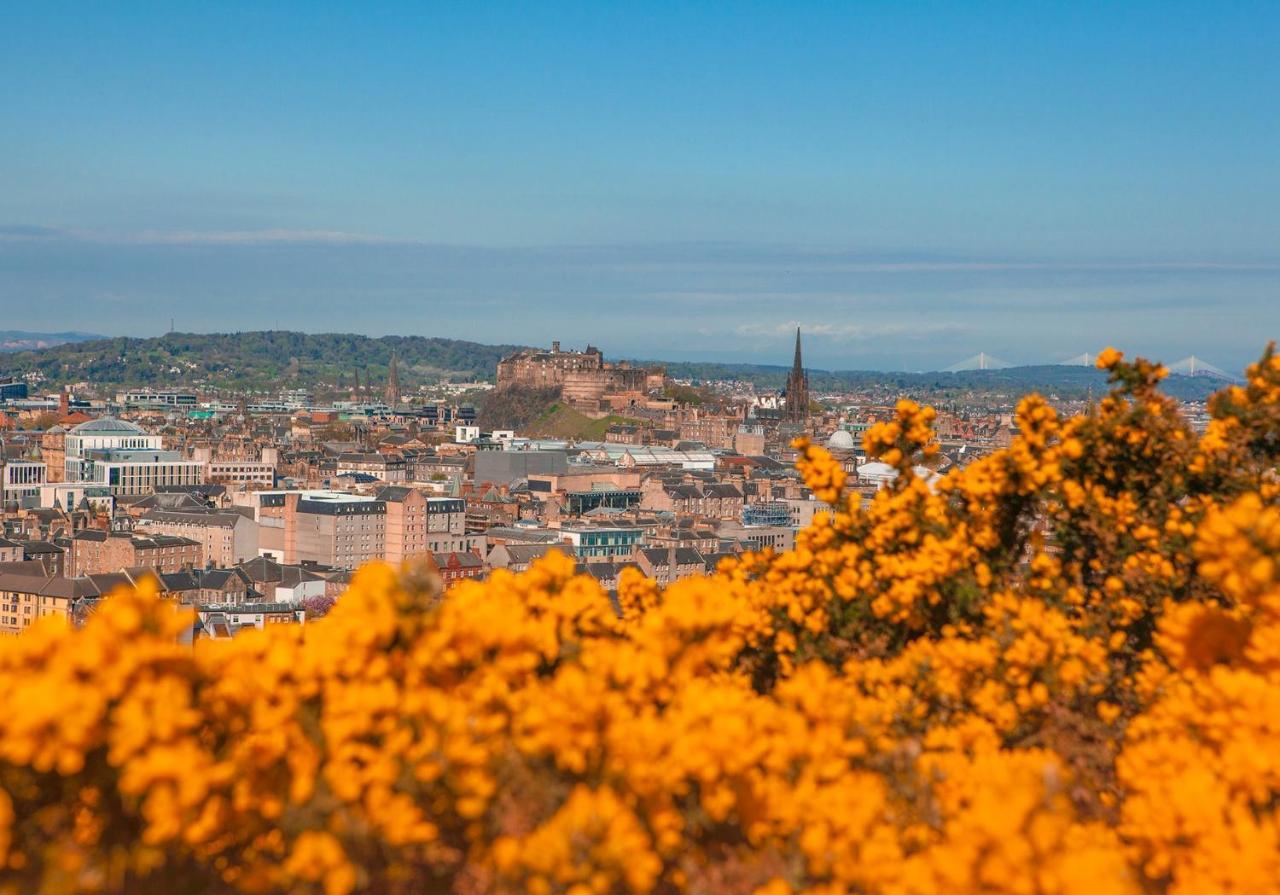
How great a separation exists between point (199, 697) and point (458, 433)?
162 m

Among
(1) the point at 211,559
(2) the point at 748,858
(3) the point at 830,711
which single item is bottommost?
(1) the point at 211,559

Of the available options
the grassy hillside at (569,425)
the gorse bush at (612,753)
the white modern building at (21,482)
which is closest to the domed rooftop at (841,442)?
the grassy hillside at (569,425)

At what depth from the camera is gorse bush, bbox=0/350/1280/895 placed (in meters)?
6.25

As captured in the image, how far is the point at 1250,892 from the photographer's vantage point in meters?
6.35

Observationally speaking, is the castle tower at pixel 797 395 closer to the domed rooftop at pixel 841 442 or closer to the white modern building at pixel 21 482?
the domed rooftop at pixel 841 442

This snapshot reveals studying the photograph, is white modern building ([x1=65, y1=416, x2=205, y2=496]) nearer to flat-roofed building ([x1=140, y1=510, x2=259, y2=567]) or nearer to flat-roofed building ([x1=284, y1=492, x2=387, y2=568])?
flat-roofed building ([x1=140, y1=510, x2=259, y2=567])

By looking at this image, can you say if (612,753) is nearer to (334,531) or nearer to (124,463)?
(334,531)

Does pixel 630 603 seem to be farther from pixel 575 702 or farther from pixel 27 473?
pixel 27 473

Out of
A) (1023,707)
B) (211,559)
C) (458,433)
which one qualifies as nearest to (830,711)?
(1023,707)

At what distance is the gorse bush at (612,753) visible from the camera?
6.25 m

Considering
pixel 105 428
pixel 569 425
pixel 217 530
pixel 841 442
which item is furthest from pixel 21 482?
pixel 569 425

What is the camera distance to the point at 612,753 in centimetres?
701

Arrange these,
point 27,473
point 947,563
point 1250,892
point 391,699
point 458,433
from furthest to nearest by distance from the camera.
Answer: point 458,433
point 27,473
point 947,563
point 391,699
point 1250,892

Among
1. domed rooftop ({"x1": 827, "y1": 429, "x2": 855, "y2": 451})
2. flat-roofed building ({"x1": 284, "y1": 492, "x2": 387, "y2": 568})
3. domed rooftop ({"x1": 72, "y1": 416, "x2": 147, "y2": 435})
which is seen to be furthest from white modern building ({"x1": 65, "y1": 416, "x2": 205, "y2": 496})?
domed rooftop ({"x1": 827, "y1": 429, "x2": 855, "y2": 451})
